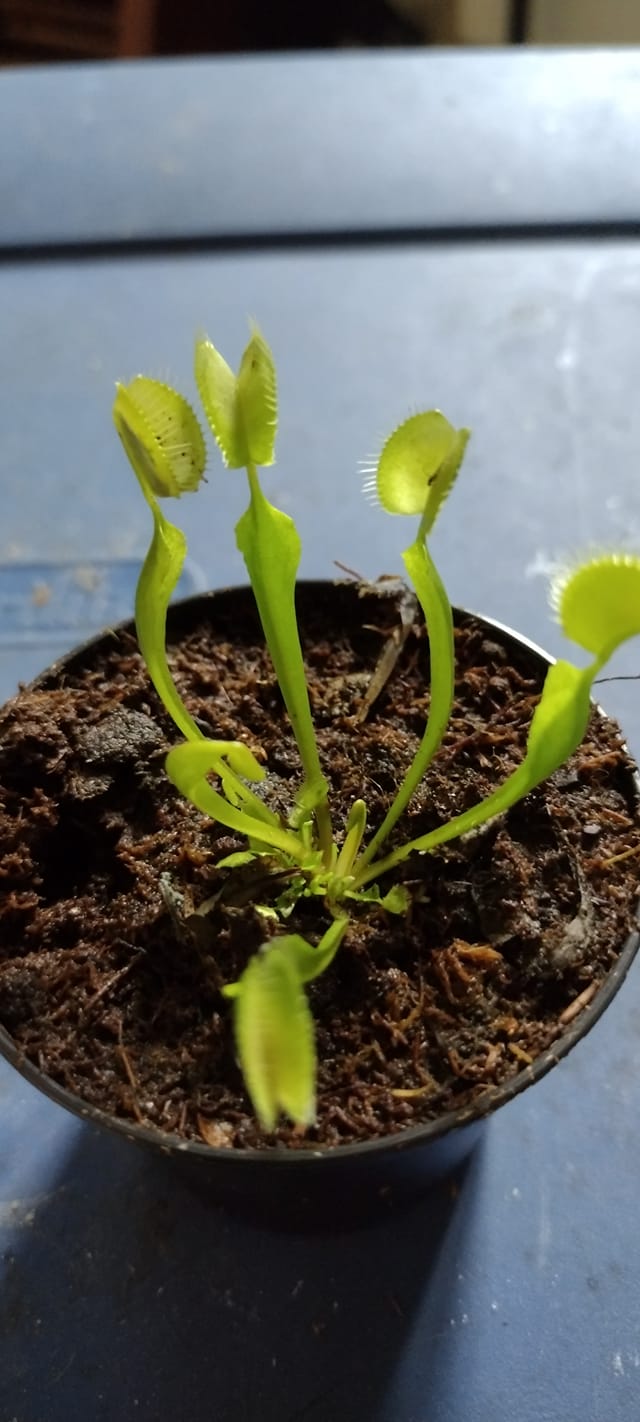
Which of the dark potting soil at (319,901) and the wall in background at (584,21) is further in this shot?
the wall in background at (584,21)

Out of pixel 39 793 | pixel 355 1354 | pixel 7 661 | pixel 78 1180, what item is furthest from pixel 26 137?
pixel 355 1354

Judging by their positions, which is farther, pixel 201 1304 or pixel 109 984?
pixel 201 1304

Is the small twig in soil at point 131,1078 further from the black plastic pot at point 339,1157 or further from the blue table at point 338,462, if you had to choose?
the blue table at point 338,462

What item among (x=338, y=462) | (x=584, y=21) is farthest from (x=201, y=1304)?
(x=584, y=21)

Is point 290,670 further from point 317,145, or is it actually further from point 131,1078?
point 317,145

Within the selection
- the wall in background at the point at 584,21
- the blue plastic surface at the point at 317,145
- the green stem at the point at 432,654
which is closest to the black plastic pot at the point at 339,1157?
the green stem at the point at 432,654

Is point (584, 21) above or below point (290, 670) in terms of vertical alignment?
above
